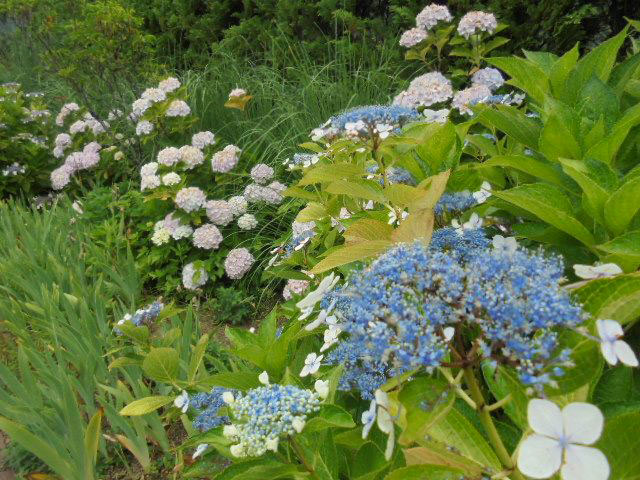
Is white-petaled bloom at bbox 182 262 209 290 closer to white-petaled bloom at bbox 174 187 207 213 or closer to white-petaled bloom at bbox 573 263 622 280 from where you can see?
white-petaled bloom at bbox 174 187 207 213

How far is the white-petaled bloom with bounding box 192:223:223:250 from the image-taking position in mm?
2992

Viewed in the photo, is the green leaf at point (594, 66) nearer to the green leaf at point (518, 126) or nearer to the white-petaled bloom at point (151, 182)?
the green leaf at point (518, 126)

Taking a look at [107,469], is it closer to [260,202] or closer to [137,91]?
[260,202]

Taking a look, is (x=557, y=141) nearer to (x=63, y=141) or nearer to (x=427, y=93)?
(x=427, y=93)

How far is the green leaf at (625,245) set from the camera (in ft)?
2.62

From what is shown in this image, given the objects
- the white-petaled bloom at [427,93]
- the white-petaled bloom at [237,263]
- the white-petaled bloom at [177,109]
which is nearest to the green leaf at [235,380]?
the white-petaled bloom at [427,93]

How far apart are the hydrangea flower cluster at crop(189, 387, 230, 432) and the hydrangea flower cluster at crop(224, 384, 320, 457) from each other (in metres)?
0.25

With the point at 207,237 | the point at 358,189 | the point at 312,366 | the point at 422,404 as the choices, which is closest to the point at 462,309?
the point at 422,404

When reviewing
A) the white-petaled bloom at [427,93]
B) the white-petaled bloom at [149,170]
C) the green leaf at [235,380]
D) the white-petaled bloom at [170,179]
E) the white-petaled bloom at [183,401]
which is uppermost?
the green leaf at [235,380]

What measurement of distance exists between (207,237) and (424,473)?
2.48 metres

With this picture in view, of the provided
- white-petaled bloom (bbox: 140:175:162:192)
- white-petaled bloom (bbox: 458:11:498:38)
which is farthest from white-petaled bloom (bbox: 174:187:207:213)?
white-petaled bloom (bbox: 458:11:498:38)

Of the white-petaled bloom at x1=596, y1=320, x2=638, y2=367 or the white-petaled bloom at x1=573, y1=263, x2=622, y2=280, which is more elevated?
the white-petaled bloom at x1=596, y1=320, x2=638, y2=367

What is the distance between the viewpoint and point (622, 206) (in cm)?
84

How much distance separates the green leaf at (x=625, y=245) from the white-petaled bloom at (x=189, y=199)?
2478mm
